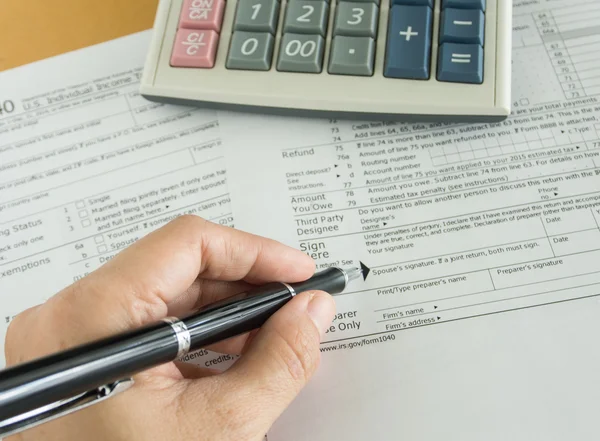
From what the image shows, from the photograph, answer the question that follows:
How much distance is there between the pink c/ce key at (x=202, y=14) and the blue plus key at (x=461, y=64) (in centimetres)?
A: 16

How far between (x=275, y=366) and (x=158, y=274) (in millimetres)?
78

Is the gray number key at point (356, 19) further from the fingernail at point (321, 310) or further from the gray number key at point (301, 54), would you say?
the fingernail at point (321, 310)

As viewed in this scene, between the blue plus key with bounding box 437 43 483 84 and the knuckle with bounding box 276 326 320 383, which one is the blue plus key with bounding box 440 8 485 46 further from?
the knuckle with bounding box 276 326 320 383

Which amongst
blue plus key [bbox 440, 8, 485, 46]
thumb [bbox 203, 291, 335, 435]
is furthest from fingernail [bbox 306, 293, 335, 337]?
blue plus key [bbox 440, 8, 485, 46]

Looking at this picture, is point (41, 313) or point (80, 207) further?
point (80, 207)

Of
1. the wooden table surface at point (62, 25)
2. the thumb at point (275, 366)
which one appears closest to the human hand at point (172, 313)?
the thumb at point (275, 366)

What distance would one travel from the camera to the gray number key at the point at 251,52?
443 millimetres

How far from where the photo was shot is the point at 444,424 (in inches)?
13.8

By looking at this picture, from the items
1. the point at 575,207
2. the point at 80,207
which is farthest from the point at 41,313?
the point at 575,207

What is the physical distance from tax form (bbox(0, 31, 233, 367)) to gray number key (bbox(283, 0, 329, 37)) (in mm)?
88

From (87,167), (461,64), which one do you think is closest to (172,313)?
(87,167)

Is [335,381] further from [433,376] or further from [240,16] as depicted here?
[240,16]

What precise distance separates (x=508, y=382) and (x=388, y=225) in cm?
12

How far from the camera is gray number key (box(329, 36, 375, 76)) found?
0.43 m
